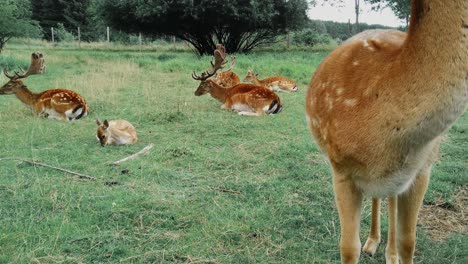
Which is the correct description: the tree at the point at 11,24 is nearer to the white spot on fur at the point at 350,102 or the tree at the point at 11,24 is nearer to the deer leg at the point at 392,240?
the deer leg at the point at 392,240

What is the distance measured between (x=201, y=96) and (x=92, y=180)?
246 inches

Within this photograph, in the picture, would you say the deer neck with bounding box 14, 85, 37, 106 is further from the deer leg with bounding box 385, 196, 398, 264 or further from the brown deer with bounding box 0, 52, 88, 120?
the deer leg with bounding box 385, 196, 398, 264

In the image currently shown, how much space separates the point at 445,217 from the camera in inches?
162

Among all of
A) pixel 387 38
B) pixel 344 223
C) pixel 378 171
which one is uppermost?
pixel 387 38

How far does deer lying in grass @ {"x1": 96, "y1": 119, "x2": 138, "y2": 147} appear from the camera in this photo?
6332 millimetres

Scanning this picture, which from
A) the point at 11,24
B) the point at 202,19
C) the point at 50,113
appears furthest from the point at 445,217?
the point at 11,24

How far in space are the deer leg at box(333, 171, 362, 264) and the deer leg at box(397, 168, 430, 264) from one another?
0.34m

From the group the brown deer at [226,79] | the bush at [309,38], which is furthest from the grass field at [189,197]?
the bush at [309,38]

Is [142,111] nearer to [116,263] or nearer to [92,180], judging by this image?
[92,180]

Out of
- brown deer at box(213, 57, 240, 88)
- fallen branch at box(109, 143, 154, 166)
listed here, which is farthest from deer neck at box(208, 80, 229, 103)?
fallen branch at box(109, 143, 154, 166)

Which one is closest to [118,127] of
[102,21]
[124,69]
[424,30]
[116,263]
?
[116,263]

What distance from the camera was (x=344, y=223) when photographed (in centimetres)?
268

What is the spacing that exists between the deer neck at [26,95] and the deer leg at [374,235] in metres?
6.83

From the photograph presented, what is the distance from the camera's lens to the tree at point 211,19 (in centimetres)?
2305
